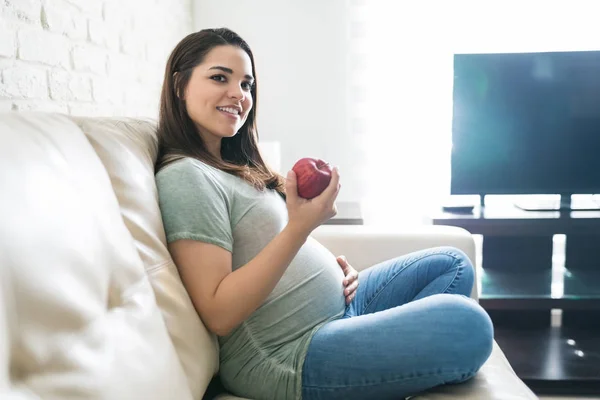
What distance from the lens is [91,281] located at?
65 centimetres

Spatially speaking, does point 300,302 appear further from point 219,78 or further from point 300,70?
point 300,70

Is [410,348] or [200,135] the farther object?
[200,135]

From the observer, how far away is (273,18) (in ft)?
9.31

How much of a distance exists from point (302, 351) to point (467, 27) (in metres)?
2.34

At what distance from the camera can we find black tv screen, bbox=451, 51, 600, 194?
7.30ft

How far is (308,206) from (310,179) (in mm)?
51

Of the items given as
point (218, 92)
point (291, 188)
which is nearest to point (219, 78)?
point (218, 92)

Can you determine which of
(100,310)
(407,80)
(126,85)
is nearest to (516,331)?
(407,80)

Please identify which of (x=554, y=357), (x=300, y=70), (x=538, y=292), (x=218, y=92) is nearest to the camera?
(x=218, y=92)

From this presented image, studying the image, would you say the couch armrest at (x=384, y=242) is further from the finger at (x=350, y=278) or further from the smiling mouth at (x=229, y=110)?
the smiling mouth at (x=229, y=110)

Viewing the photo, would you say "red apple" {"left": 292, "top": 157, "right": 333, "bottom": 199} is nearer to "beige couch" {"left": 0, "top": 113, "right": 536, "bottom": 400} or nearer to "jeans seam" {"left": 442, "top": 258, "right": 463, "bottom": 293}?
"beige couch" {"left": 0, "top": 113, "right": 536, "bottom": 400}

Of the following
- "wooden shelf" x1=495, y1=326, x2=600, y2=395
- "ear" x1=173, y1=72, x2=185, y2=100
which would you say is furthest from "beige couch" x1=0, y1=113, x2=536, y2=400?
"wooden shelf" x1=495, y1=326, x2=600, y2=395

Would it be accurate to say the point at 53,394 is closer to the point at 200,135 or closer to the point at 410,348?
the point at 410,348

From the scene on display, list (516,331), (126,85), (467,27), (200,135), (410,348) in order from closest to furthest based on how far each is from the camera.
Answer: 1. (410,348)
2. (200,135)
3. (126,85)
4. (516,331)
5. (467,27)
